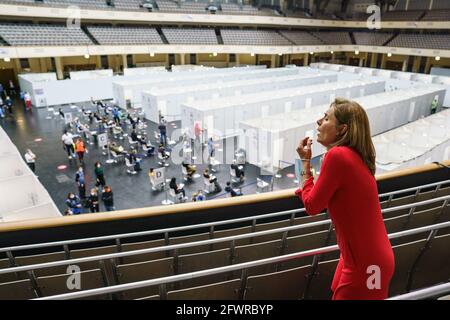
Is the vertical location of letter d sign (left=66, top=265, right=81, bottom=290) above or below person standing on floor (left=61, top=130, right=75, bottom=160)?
above

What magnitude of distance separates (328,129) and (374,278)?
821 mm

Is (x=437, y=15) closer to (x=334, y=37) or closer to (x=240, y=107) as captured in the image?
(x=334, y=37)

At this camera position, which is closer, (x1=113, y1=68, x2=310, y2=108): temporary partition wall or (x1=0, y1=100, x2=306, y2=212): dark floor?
(x1=0, y1=100, x2=306, y2=212): dark floor

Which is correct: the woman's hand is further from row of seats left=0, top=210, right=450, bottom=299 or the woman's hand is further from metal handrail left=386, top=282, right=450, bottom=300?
row of seats left=0, top=210, right=450, bottom=299

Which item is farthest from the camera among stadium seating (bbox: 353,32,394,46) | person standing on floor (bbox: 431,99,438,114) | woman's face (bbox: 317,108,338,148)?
stadium seating (bbox: 353,32,394,46)

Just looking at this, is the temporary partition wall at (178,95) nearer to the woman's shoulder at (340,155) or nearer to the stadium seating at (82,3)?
the stadium seating at (82,3)

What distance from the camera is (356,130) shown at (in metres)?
1.57

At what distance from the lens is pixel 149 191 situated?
450 inches

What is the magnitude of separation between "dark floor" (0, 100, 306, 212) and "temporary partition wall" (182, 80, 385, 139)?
113 cm

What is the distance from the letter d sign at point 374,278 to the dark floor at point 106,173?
952 cm

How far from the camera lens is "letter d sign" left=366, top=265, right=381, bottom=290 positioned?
1615 millimetres

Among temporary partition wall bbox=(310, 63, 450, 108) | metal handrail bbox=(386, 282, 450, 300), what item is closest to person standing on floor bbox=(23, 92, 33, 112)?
metal handrail bbox=(386, 282, 450, 300)

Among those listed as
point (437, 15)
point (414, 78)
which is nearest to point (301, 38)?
point (437, 15)

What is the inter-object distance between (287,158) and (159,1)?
96.2 feet
